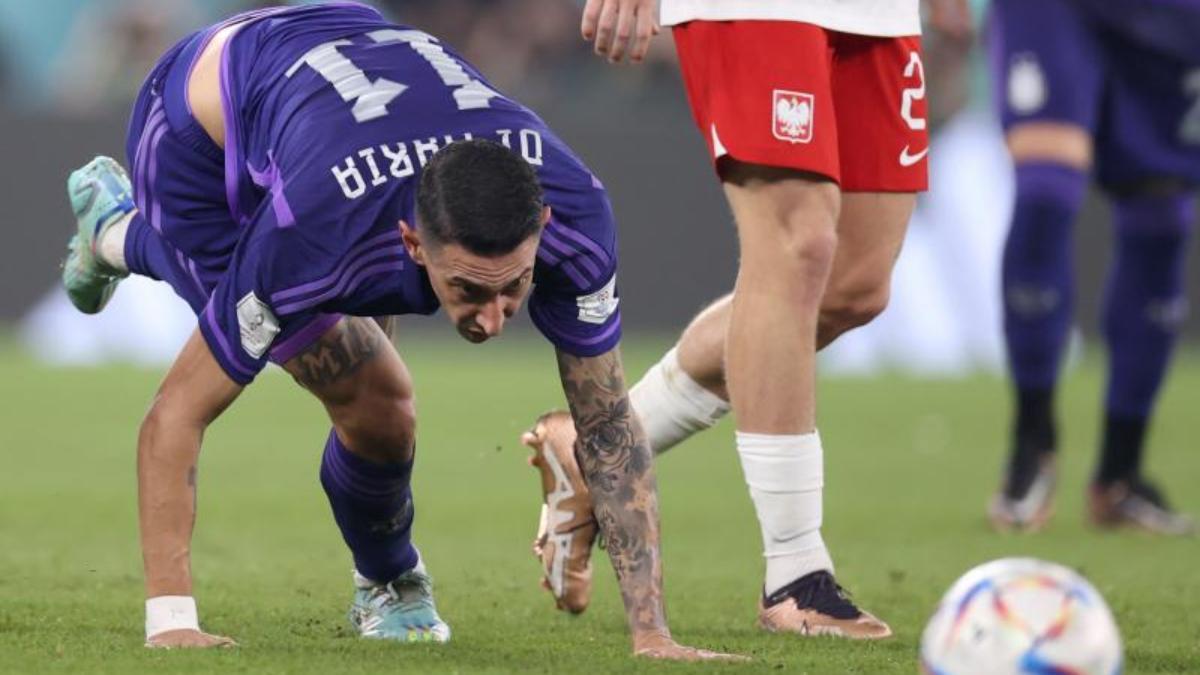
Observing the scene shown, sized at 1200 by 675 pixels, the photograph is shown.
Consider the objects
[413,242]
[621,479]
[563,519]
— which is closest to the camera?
[413,242]

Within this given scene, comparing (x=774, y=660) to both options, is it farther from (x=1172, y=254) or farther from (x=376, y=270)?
(x=1172, y=254)

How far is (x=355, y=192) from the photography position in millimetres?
4191

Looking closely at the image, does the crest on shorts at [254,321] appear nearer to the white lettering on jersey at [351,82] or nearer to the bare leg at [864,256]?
the white lettering on jersey at [351,82]

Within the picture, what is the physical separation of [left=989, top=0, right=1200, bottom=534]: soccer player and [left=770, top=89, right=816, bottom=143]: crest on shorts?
260cm

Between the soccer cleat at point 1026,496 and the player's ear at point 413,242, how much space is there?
3.62m

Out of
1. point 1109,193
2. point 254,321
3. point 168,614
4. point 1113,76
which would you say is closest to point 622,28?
point 254,321

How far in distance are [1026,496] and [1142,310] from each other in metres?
0.82

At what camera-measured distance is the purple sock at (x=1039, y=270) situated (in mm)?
7434

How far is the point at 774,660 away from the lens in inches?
177

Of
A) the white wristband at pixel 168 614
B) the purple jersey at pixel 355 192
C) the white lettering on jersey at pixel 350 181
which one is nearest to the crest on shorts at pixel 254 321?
the purple jersey at pixel 355 192

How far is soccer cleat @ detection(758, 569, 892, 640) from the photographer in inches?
194

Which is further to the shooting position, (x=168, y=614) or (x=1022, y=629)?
(x=168, y=614)

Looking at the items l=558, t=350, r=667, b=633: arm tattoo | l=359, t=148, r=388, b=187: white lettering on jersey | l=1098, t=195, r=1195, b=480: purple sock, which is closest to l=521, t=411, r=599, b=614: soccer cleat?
l=558, t=350, r=667, b=633: arm tattoo

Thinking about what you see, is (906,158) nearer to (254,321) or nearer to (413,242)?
(413,242)
